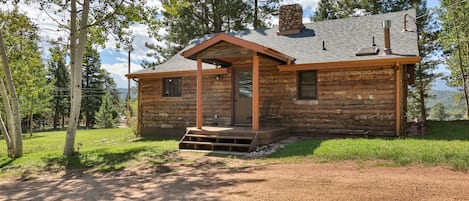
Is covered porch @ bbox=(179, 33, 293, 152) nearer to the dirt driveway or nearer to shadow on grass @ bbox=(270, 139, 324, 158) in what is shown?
shadow on grass @ bbox=(270, 139, 324, 158)

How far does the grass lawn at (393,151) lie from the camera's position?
237 inches

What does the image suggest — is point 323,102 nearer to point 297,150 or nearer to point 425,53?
point 297,150

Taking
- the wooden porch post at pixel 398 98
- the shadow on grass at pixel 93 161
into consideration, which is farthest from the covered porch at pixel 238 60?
the wooden porch post at pixel 398 98

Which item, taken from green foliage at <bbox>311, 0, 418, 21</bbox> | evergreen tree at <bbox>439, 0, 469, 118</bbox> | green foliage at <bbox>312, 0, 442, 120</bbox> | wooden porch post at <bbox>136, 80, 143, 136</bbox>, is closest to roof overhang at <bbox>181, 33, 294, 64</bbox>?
wooden porch post at <bbox>136, 80, 143, 136</bbox>

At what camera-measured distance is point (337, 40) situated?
1152cm

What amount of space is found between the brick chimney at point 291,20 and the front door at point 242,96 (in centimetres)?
313

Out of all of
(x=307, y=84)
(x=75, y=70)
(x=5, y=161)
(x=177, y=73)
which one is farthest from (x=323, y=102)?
(x=5, y=161)

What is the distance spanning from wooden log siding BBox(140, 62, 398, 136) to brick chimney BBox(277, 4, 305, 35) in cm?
308

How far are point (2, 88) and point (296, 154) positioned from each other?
833 centimetres

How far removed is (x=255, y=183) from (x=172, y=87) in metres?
8.42

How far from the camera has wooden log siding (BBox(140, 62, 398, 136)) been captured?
9.48m

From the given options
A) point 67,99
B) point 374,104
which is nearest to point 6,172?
point 374,104

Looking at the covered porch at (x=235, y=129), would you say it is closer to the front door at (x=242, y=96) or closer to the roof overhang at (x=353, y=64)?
the roof overhang at (x=353, y=64)

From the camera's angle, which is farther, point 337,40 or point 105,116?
point 105,116
